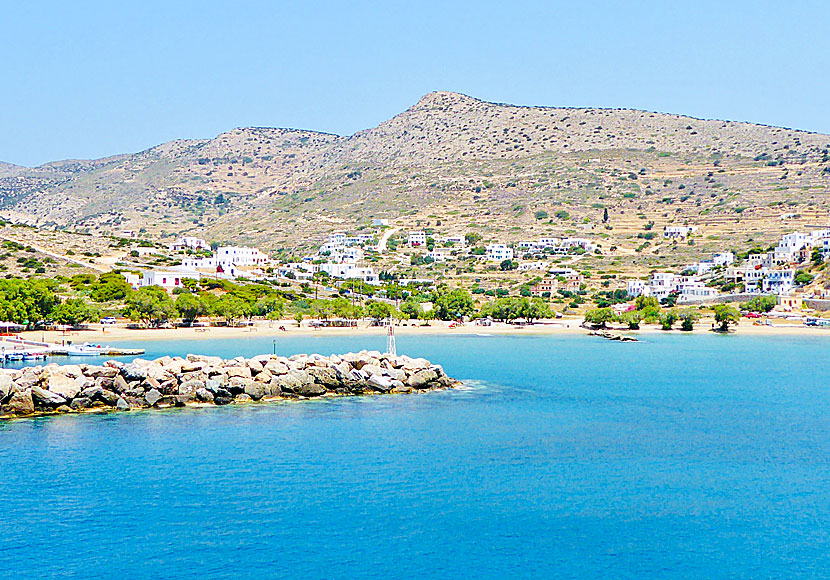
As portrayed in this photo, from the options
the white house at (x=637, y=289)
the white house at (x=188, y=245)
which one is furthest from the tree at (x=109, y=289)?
the white house at (x=637, y=289)

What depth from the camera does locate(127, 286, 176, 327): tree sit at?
8131cm

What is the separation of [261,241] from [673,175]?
8891 centimetres

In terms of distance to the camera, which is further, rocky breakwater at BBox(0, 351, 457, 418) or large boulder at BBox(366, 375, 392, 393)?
large boulder at BBox(366, 375, 392, 393)

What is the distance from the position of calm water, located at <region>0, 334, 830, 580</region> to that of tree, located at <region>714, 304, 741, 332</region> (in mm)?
52961

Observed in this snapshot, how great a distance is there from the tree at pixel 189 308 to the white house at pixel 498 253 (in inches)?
2746

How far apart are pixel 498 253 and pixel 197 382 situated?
11127cm

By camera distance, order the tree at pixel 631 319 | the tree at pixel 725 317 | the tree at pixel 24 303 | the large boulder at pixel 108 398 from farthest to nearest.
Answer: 1. the tree at pixel 631 319
2. the tree at pixel 725 317
3. the tree at pixel 24 303
4. the large boulder at pixel 108 398

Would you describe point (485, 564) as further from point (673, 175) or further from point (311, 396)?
point (673, 175)

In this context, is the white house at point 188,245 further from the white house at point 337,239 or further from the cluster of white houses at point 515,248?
the cluster of white houses at point 515,248

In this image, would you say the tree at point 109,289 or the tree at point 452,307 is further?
the tree at point 452,307

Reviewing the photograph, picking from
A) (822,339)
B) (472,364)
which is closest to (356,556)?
(472,364)

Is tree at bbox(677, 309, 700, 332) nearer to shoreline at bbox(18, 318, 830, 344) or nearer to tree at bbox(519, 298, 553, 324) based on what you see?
shoreline at bbox(18, 318, 830, 344)

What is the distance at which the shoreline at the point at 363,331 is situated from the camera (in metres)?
73.5

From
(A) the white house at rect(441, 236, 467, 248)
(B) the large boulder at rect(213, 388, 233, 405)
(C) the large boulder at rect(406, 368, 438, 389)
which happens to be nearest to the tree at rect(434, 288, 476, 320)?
(C) the large boulder at rect(406, 368, 438, 389)
